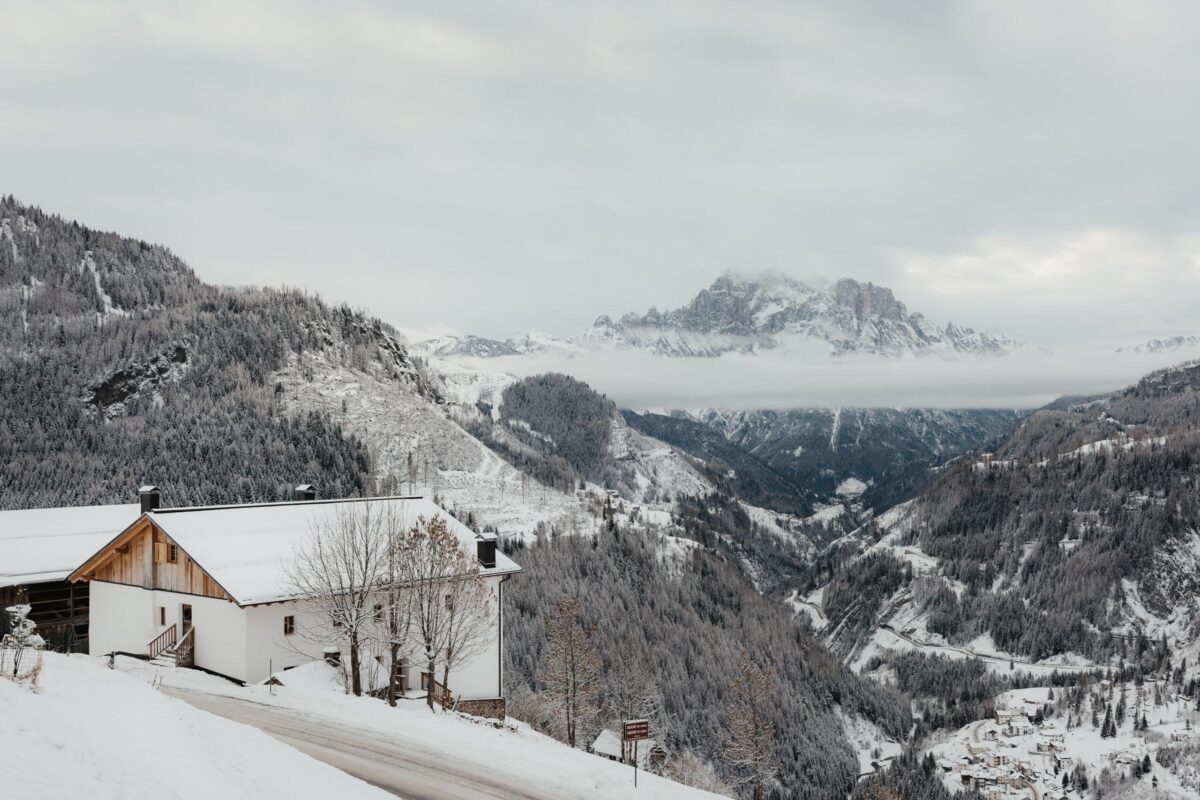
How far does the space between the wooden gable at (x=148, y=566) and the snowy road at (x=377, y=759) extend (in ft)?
33.6

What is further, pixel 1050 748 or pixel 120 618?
pixel 1050 748

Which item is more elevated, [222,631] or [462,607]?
[462,607]

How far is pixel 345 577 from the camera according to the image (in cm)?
4225

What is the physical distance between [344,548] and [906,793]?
133 meters

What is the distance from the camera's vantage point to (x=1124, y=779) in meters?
138

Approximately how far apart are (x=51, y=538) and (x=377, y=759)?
39755 mm

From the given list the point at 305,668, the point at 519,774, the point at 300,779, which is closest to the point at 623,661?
the point at 305,668

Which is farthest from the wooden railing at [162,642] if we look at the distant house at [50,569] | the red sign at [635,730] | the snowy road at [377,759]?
the red sign at [635,730]

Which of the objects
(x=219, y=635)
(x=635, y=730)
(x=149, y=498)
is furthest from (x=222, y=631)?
(x=635, y=730)

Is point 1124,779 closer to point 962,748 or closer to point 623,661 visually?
point 962,748

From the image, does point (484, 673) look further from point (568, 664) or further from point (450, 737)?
point (568, 664)

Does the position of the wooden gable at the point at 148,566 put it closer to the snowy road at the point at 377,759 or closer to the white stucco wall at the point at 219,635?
the white stucco wall at the point at 219,635

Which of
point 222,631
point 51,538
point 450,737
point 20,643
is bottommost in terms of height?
point 450,737

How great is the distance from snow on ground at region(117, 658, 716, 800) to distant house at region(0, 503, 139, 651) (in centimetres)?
1480
